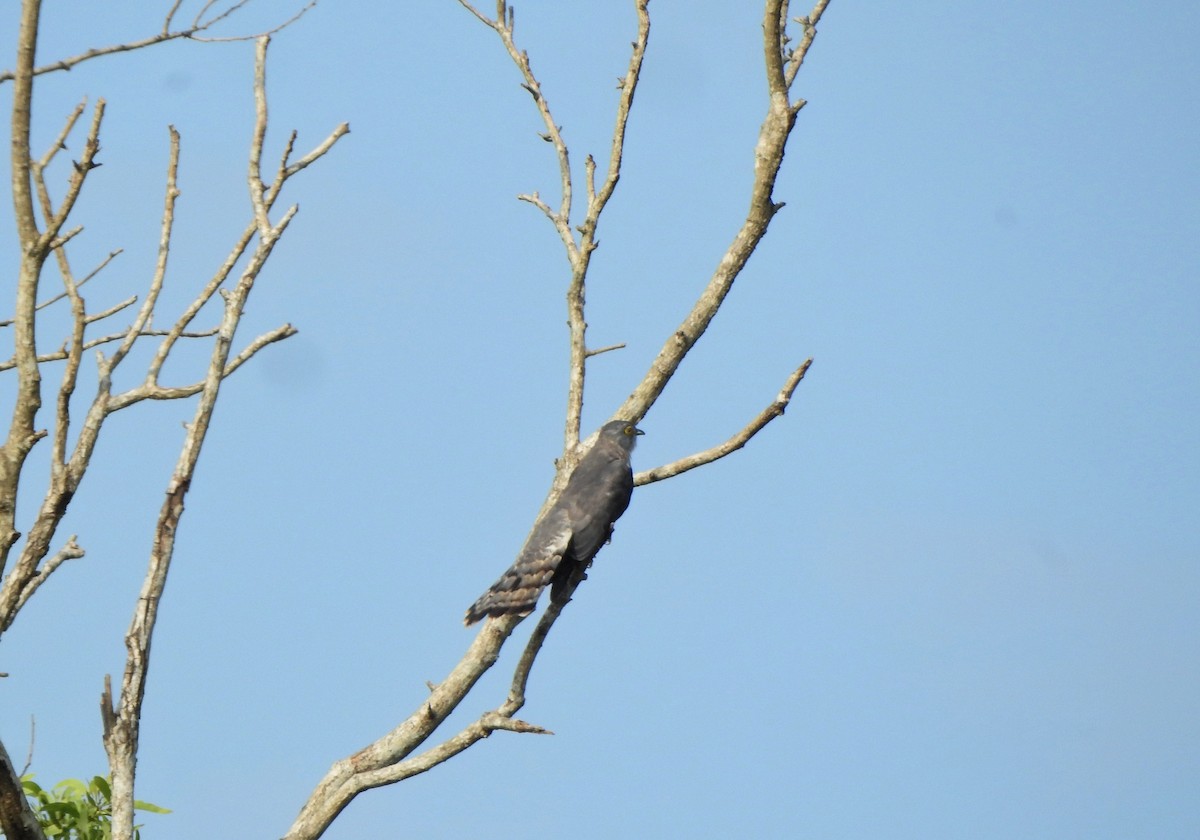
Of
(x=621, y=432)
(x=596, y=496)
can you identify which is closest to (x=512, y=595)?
(x=596, y=496)

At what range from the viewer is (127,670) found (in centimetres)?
565

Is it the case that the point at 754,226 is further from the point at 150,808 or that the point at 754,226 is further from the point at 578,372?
the point at 150,808

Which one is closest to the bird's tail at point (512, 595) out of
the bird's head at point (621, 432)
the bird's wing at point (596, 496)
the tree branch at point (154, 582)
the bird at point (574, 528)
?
the bird at point (574, 528)

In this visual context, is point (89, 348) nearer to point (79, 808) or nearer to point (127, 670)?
point (127, 670)

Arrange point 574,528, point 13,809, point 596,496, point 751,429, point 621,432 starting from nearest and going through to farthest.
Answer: point 13,809 → point 751,429 → point 574,528 → point 621,432 → point 596,496

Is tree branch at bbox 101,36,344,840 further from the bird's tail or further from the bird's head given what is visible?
the bird's head

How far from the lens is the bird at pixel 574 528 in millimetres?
7129

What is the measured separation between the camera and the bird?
7.13 meters

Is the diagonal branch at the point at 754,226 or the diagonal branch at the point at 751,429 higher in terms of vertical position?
the diagonal branch at the point at 754,226

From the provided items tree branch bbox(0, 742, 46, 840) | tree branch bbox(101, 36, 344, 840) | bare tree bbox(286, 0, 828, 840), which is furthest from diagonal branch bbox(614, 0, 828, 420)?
tree branch bbox(0, 742, 46, 840)

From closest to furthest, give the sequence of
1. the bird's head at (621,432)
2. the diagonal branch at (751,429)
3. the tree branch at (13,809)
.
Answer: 1. the tree branch at (13,809)
2. the diagonal branch at (751,429)
3. the bird's head at (621,432)

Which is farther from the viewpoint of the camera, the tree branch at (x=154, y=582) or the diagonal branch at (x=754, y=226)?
the diagonal branch at (x=754, y=226)

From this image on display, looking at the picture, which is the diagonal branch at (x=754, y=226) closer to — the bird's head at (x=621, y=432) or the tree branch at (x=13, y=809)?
the bird's head at (x=621, y=432)

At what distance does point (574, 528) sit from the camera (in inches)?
311
